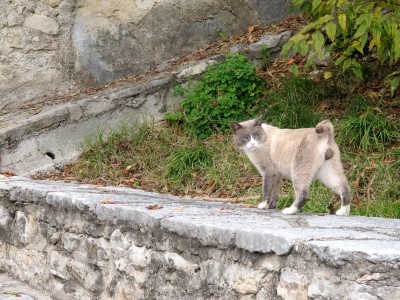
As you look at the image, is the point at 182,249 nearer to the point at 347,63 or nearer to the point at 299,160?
the point at 299,160

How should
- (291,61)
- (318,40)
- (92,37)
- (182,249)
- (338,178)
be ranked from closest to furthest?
(182,249) → (338,178) → (318,40) → (291,61) → (92,37)

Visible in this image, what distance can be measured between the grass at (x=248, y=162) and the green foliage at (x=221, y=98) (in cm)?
13

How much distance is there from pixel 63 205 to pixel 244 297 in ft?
6.53

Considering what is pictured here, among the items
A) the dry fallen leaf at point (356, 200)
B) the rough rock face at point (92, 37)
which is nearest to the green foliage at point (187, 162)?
the dry fallen leaf at point (356, 200)

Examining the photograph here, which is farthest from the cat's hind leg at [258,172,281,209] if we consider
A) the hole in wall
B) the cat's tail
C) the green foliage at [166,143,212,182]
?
the hole in wall

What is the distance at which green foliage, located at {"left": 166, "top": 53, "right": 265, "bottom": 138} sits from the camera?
7.60m

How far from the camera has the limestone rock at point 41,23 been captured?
27.6ft

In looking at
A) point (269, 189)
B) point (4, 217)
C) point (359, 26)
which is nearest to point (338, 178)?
point (269, 189)

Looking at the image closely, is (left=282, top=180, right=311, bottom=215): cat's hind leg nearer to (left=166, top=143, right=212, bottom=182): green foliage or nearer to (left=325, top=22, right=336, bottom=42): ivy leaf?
(left=325, top=22, right=336, bottom=42): ivy leaf

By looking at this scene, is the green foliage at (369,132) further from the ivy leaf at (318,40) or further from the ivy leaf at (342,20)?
the ivy leaf at (342,20)

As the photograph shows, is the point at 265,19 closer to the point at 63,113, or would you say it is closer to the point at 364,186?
the point at 63,113

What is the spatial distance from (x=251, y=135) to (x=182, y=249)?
1314 millimetres

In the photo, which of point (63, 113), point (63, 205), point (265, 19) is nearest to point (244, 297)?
point (63, 205)

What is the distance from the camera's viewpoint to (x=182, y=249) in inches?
154
